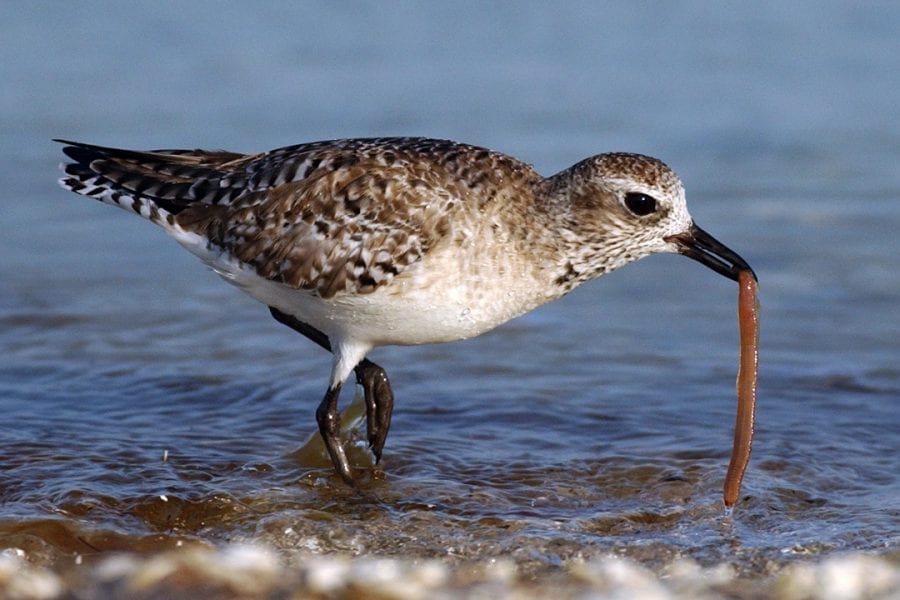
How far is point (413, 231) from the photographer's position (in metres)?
8.31

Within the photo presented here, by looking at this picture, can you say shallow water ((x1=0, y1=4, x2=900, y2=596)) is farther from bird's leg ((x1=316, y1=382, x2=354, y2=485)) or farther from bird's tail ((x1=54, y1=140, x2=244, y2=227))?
bird's tail ((x1=54, y1=140, x2=244, y2=227))

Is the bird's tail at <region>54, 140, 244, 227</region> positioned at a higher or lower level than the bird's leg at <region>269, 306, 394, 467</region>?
higher

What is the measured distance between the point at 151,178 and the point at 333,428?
1.85 m

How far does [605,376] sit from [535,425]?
3.44 ft

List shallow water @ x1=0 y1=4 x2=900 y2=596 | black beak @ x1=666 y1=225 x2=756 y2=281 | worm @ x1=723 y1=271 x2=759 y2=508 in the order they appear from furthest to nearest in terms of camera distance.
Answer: shallow water @ x1=0 y1=4 x2=900 y2=596 < black beak @ x1=666 y1=225 x2=756 y2=281 < worm @ x1=723 y1=271 x2=759 y2=508

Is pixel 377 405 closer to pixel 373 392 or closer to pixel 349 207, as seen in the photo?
pixel 373 392

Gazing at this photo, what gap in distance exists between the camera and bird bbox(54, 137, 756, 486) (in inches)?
326

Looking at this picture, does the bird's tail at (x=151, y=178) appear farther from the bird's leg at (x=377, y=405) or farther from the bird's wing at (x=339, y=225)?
the bird's leg at (x=377, y=405)

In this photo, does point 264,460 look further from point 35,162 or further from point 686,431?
point 35,162

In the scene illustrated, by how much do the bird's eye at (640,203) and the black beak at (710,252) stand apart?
196mm

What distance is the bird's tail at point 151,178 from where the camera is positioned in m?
8.98

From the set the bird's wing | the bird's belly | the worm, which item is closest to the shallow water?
the worm

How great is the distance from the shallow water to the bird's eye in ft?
5.36

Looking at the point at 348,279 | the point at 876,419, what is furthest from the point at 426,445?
the point at 876,419
